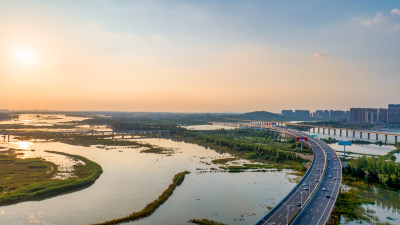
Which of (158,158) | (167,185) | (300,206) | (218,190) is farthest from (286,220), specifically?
(158,158)

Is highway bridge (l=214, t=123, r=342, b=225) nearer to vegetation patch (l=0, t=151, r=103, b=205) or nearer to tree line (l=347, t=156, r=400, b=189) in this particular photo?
tree line (l=347, t=156, r=400, b=189)

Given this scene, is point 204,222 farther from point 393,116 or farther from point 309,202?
point 393,116

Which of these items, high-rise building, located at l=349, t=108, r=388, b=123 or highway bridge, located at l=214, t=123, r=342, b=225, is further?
high-rise building, located at l=349, t=108, r=388, b=123

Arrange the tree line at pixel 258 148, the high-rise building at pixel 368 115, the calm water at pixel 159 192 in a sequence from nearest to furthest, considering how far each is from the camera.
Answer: the calm water at pixel 159 192, the tree line at pixel 258 148, the high-rise building at pixel 368 115

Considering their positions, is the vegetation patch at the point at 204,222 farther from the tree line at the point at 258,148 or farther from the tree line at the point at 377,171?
the tree line at the point at 258,148

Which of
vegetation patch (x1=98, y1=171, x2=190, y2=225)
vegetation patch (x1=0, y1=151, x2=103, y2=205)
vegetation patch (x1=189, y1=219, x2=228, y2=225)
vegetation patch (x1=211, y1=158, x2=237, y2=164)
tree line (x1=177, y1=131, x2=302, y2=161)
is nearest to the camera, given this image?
vegetation patch (x1=189, y1=219, x2=228, y2=225)

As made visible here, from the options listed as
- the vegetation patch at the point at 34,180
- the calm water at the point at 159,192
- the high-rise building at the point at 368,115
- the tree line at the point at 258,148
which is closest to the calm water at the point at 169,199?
the calm water at the point at 159,192

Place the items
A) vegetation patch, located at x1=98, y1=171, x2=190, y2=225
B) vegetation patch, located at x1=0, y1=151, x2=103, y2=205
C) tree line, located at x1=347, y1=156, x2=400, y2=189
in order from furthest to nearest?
tree line, located at x1=347, y1=156, x2=400, y2=189
vegetation patch, located at x1=0, y1=151, x2=103, y2=205
vegetation patch, located at x1=98, y1=171, x2=190, y2=225

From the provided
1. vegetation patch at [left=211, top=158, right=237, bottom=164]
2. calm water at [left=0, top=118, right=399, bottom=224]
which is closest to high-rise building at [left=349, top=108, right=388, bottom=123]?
vegetation patch at [left=211, top=158, right=237, bottom=164]

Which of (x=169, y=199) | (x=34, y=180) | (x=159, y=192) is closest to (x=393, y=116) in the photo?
(x=159, y=192)

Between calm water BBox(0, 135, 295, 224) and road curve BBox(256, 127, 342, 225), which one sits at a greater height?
road curve BBox(256, 127, 342, 225)
